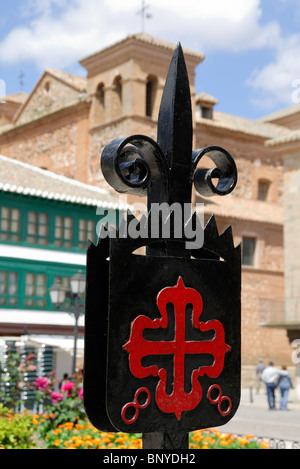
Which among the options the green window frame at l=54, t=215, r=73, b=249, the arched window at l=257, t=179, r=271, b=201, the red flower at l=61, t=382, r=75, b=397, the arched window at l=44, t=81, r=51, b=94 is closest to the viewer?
the red flower at l=61, t=382, r=75, b=397

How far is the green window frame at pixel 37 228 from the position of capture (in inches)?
923

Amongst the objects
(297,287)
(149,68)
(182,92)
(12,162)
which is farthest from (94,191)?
(182,92)

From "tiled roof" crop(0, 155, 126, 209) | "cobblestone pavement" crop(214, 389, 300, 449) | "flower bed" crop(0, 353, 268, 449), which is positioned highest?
"tiled roof" crop(0, 155, 126, 209)

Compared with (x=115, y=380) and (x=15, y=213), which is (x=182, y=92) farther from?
(x=15, y=213)

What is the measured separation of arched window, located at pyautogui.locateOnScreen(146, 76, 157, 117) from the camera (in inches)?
1151

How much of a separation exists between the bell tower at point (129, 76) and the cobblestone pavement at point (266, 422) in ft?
44.1

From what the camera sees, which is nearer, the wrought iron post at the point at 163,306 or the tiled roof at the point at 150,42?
the wrought iron post at the point at 163,306

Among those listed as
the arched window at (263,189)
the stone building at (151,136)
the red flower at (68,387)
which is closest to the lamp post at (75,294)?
the red flower at (68,387)

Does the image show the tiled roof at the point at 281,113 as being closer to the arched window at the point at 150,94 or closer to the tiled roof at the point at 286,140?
the arched window at the point at 150,94

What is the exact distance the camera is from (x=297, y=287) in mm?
23062

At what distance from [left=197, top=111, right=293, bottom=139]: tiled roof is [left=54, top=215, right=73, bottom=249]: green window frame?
879 cm

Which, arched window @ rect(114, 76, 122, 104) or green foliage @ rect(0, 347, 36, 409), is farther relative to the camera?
arched window @ rect(114, 76, 122, 104)

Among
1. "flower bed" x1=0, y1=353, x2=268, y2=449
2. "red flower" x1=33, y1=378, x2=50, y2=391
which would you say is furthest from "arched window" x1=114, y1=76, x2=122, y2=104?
"red flower" x1=33, y1=378, x2=50, y2=391

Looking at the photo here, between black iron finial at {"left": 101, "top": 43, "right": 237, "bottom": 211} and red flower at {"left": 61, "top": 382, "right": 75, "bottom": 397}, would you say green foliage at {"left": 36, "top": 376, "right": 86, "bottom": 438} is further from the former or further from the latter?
black iron finial at {"left": 101, "top": 43, "right": 237, "bottom": 211}
